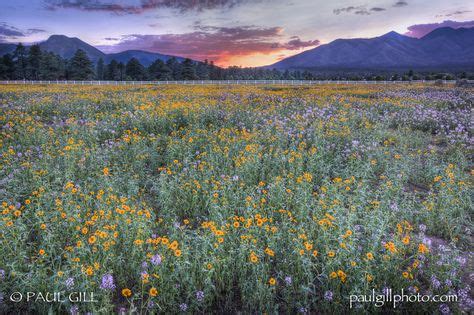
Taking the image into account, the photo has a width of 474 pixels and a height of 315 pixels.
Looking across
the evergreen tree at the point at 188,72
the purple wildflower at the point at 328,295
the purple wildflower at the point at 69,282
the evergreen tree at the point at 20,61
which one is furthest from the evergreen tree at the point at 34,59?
the purple wildflower at the point at 328,295

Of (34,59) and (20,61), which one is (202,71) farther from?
(20,61)

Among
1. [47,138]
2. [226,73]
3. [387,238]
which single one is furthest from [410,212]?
[226,73]

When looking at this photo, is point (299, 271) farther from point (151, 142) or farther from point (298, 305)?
point (151, 142)

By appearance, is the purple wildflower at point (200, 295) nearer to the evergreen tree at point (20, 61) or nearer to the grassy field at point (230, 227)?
the grassy field at point (230, 227)

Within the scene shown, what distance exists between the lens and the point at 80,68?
70438 mm

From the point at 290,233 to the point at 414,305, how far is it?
1.74 meters

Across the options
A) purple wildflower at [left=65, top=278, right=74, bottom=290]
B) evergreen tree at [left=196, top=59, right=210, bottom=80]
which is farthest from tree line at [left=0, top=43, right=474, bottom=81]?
purple wildflower at [left=65, top=278, right=74, bottom=290]

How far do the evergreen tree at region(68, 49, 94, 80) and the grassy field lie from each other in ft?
226

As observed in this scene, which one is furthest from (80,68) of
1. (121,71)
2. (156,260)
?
(156,260)

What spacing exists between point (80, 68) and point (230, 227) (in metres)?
78.2

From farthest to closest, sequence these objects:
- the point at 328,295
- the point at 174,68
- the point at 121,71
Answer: the point at 174,68, the point at 121,71, the point at 328,295

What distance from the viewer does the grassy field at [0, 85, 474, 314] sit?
370 cm

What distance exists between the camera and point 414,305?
3689 millimetres

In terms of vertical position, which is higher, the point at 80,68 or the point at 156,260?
the point at 80,68
